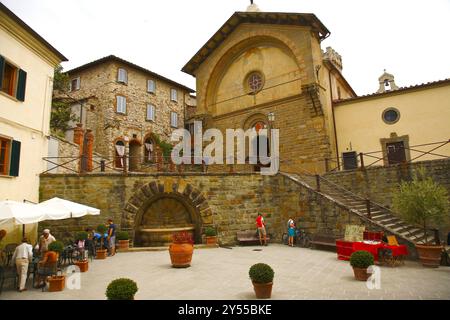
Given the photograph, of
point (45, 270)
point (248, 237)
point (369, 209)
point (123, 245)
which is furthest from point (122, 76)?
point (369, 209)

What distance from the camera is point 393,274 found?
712 cm

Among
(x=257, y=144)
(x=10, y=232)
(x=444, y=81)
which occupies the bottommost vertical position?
(x=10, y=232)

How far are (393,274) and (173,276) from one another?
5.68 meters

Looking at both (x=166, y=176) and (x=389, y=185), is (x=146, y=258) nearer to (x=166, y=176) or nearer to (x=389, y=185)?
(x=166, y=176)

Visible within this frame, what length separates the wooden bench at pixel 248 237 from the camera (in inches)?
497

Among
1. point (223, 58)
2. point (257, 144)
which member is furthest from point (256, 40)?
point (257, 144)

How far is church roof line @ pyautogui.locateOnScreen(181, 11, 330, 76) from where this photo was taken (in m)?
16.6

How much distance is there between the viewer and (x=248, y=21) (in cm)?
1908

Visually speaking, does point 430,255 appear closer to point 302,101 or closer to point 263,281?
point 263,281

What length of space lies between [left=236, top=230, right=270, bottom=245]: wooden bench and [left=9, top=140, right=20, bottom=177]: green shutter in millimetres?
9230

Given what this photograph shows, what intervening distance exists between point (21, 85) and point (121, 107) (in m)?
12.4

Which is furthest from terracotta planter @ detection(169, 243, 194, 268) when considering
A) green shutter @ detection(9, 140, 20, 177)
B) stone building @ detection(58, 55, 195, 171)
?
A: stone building @ detection(58, 55, 195, 171)
